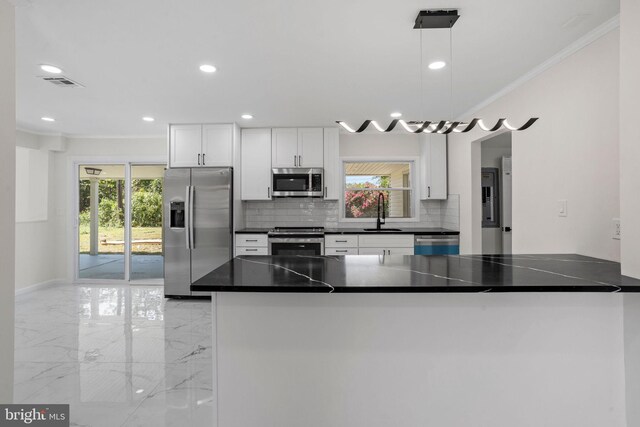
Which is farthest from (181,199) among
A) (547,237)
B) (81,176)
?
(547,237)

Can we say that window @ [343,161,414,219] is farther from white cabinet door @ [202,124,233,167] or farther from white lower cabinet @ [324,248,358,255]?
white cabinet door @ [202,124,233,167]

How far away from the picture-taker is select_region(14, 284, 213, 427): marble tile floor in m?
2.27

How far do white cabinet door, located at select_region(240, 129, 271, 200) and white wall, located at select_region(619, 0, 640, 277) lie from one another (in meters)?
3.89

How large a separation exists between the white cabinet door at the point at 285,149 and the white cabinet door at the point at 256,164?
0.08m

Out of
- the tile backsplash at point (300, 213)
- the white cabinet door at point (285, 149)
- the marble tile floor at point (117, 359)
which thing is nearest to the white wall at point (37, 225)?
the marble tile floor at point (117, 359)

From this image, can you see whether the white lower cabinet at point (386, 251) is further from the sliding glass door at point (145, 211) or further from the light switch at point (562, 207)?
the sliding glass door at point (145, 211)

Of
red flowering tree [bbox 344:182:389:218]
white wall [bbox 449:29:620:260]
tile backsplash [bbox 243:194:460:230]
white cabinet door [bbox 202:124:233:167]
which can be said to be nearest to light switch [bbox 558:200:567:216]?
white wall [bbox 449:29:620:260]

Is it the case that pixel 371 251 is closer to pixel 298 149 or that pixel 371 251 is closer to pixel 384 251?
pixel 384 251

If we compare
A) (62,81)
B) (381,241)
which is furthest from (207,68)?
(381,241)

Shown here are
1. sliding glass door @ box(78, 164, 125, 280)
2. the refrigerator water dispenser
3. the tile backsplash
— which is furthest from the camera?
sliding glass door @ box(78, 164, 125, 280)

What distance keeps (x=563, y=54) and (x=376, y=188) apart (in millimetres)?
3089

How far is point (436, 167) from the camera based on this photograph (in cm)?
498

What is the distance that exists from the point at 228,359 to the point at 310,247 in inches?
115

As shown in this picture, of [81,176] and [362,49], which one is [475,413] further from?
[81,176]
